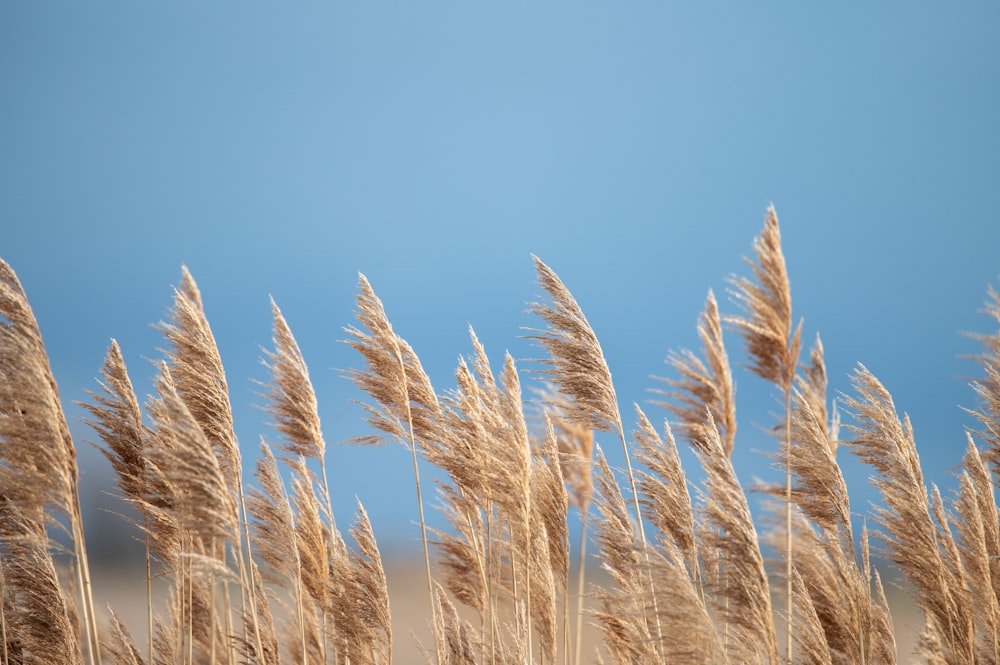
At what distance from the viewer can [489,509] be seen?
13.8 feet

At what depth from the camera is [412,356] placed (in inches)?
170

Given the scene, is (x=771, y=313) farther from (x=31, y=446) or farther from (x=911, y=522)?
(x=31, y=446)

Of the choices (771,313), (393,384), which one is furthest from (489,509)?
(771,313)

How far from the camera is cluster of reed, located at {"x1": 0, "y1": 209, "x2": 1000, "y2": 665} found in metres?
3.70

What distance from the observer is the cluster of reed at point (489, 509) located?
12.1 ft

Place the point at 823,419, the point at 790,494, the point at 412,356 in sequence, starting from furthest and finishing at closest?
the point at 823,419, the point at 412,356, the point at 790,494

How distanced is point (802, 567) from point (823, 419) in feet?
2.78

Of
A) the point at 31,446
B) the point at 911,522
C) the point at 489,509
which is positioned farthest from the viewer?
the point at 489,509

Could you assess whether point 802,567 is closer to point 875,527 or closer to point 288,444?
point 875,527

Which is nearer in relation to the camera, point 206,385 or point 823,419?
point 206,385

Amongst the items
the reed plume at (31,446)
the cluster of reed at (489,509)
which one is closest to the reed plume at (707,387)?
the cluster of reed at (489,509)

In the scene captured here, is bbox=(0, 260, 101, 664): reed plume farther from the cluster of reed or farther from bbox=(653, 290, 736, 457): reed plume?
bbox=(653, 290, 736, 457): reed plume

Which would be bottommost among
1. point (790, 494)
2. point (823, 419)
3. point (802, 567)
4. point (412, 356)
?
point (802, 567)

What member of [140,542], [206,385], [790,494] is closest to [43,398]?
[206,385]
